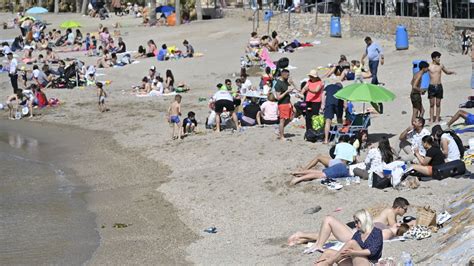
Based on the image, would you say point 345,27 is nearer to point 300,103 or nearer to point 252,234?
point 300,103

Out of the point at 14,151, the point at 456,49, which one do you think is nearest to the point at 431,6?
the point at 456,49

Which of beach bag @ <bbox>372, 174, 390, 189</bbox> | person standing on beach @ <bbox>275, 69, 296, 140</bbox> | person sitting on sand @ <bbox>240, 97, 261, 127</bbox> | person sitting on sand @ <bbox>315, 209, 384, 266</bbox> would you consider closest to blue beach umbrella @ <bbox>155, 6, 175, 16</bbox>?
person sitting on sand @ <bbox>240, 97, 261, 127</bbox>

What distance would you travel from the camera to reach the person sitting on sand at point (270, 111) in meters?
19.4

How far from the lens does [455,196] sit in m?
12.6

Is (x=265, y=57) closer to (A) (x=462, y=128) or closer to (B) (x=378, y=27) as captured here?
(B) (x=378, y=27)

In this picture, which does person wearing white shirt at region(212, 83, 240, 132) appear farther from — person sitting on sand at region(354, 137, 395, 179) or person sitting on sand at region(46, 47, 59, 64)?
person sitting on sand at region(46, 47, 59, 64)

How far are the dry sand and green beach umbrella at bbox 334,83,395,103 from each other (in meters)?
1.20

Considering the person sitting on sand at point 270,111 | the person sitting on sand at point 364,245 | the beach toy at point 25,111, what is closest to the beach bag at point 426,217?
the person sitting on sand at point 364,245

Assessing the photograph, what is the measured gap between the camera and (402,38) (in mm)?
27547

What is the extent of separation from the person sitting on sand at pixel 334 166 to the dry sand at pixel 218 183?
0.18 m

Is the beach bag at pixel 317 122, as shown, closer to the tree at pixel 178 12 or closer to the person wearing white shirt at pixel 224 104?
the person wearing white shirt at pixel 224 104

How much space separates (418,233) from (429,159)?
9.04 feet

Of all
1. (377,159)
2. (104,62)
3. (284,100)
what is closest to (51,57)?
(104,62)

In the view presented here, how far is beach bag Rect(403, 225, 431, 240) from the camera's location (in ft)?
36.4
